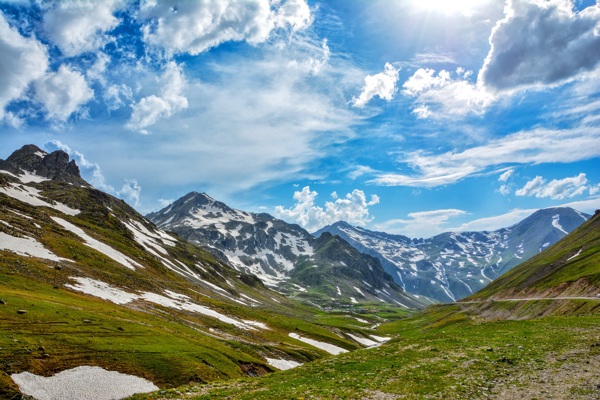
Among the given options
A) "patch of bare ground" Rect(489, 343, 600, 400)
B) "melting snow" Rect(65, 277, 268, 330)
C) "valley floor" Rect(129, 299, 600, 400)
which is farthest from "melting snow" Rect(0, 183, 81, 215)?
"patch of bare ground" Rect(489, 343, 600, 400)

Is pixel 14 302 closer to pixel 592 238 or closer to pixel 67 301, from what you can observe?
pixel 67 301

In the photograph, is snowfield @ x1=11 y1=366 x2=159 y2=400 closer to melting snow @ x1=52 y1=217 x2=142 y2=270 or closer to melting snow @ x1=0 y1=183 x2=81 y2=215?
melting snow @ x1=52 y1=217 x2=142 y2=270

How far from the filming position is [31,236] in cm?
10556

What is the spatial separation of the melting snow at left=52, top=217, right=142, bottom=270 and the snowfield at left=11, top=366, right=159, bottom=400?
101m

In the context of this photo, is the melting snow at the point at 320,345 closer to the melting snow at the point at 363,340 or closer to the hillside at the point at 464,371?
the melting snow at the point at 363,340

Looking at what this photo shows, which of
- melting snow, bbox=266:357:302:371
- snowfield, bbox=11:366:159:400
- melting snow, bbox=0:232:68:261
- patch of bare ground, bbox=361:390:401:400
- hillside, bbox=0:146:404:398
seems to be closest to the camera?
patch of bare ground, bbox=361:390:401:400

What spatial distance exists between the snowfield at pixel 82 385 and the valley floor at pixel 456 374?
23.9 feet

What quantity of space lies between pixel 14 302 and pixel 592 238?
21654 centimetres

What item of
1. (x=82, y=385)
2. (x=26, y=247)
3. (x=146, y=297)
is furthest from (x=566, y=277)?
(x=26, y=247)

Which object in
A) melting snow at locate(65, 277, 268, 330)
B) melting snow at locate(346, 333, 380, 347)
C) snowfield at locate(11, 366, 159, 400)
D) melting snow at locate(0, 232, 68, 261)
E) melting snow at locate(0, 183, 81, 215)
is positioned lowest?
melting snow at locate(346, 333, 380, 347)

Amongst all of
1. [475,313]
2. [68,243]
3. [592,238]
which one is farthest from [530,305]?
[68,243]

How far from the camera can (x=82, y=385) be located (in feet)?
114

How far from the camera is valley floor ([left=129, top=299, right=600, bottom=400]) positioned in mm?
25156

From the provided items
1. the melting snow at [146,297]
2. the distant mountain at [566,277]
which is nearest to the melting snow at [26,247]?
the melting snow at [146,297]
